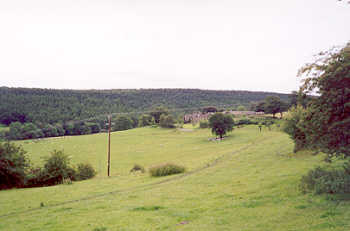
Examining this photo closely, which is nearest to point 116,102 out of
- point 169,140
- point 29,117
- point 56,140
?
point 29,117

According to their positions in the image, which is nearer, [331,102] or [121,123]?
[331,102]

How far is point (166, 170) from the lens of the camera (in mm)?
32875

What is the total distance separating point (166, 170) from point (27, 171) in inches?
730

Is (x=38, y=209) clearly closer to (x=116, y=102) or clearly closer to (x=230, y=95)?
(x=116, y=102)

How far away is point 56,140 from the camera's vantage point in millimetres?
97062

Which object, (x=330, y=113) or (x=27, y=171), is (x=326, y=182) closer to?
(x=330, y=113)

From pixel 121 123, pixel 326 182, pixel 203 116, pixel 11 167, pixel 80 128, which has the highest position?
pixel 326 182

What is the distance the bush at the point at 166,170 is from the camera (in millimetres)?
32688

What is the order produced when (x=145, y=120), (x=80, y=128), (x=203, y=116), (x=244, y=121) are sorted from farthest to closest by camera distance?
(x=145, y=120), (x=203, y=116), (x=80, y=128), (x=244, y=121)

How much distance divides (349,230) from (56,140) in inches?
3945

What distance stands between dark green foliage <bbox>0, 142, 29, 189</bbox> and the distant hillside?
85.8 meters

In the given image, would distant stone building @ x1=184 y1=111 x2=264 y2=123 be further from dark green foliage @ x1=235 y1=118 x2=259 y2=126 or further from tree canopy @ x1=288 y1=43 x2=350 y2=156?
tree canopy @ x1=288 y1=43 x2=350 y2=156

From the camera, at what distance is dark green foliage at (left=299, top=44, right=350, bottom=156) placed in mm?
12609

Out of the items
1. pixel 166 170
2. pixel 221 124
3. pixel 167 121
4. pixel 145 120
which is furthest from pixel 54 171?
pixel 145 120
